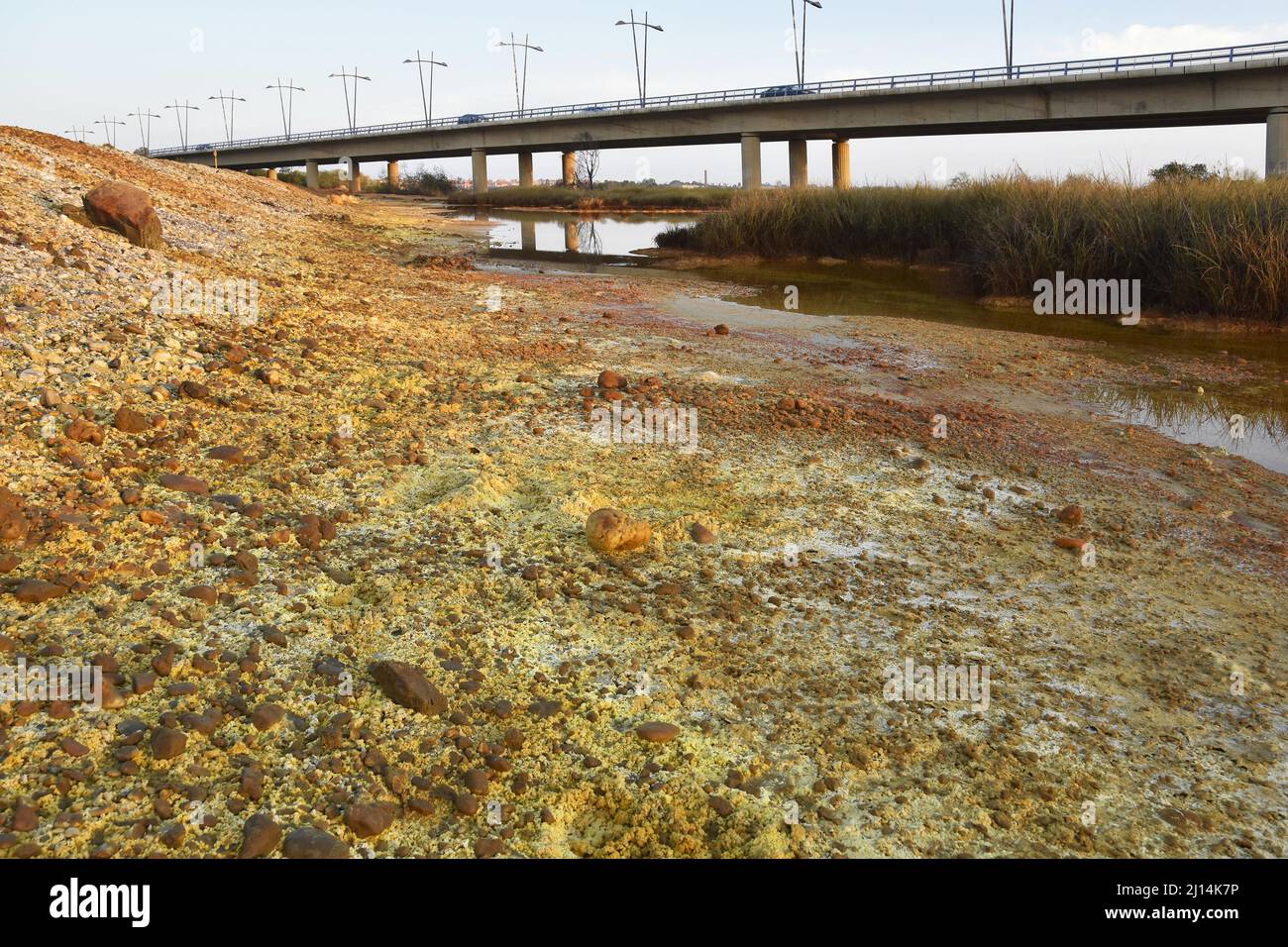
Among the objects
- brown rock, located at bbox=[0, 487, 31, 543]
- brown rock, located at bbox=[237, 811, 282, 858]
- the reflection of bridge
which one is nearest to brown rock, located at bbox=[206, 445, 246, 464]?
brown rock, located at bbox=[0, 487, 31, 543]

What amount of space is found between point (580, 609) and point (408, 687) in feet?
3.22

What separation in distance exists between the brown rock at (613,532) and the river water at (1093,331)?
5.16 meters

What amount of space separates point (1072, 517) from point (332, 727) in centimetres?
416

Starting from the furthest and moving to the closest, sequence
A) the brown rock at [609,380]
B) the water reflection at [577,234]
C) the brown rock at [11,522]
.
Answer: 1. the water reflection at [577,234]
2. the brown rock at [609,380]
3. the brown rock at [11,522]

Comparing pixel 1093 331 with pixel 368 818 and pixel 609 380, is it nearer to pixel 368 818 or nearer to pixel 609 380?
pixel 609 380

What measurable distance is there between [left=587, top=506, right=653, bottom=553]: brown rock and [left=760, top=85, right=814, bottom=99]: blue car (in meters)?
42.3

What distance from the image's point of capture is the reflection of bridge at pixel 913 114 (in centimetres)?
3130

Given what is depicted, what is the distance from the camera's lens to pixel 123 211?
10070mm

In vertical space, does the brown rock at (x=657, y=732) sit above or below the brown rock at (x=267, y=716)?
below

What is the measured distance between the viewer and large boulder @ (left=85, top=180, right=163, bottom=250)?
32.8ft

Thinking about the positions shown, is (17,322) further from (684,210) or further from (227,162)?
(227,162)

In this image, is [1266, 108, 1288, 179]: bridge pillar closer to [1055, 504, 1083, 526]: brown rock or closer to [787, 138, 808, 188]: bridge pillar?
[787, 138, 808, 188]: bridge pillar

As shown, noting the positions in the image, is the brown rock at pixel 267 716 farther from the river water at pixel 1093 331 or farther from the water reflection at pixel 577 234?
the water reflection at pixel 577 234

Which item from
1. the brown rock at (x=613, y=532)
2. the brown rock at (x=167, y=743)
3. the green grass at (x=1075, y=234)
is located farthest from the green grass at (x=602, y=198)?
the brown rock at (x=167, y=743)
